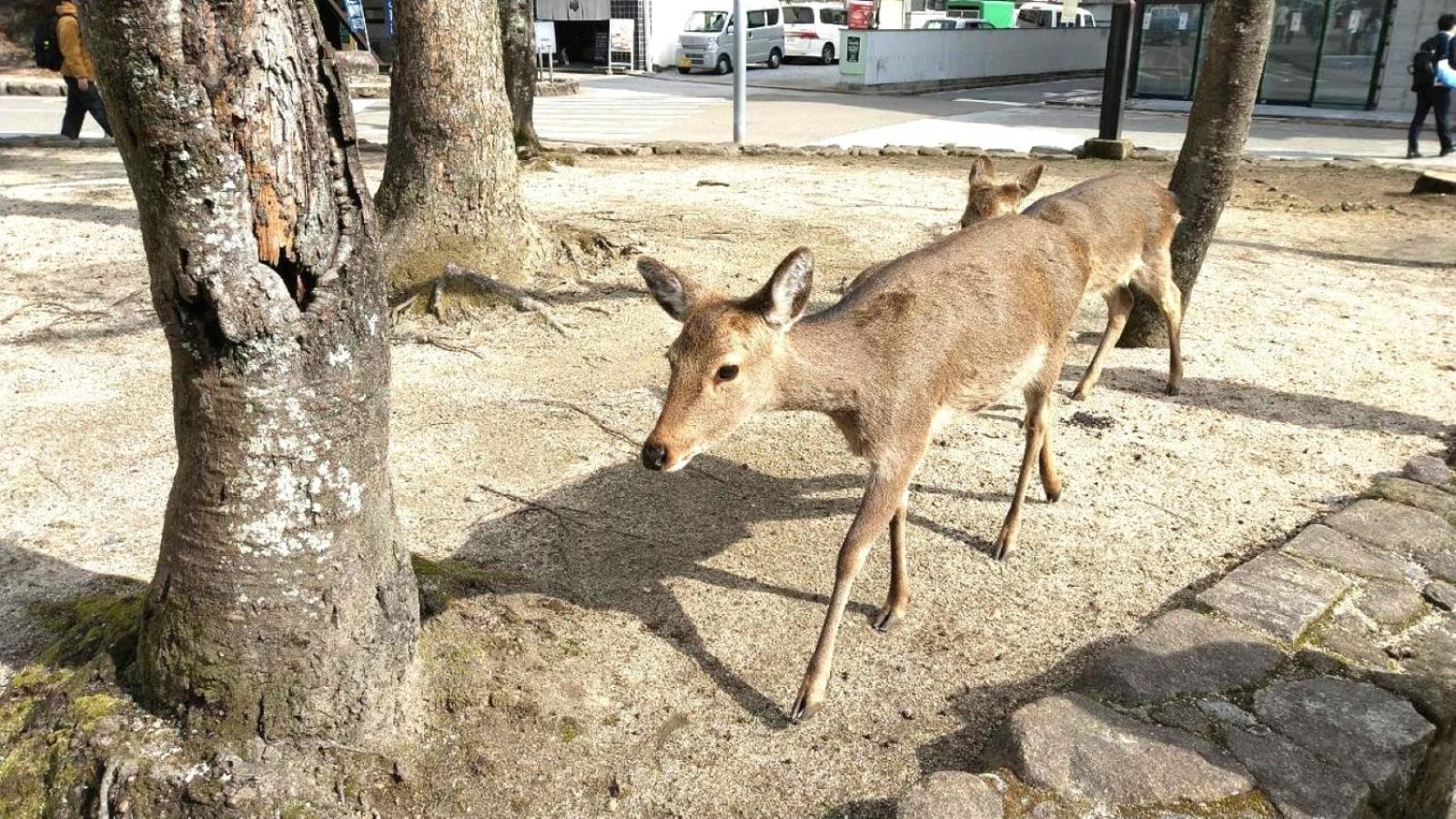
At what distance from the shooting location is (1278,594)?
146 inches

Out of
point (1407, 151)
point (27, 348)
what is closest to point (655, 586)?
point (27, 348)

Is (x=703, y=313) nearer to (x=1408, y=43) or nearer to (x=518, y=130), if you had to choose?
(x=518, y=130)

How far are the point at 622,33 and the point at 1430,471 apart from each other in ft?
102

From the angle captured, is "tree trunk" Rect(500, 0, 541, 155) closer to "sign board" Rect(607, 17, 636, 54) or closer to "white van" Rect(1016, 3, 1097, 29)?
"sign board" Rect(607, 17, 636, 54)

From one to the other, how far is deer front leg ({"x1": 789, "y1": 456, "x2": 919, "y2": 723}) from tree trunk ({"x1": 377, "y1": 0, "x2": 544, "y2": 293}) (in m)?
4.64

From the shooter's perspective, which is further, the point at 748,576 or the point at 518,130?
the point at 518,130

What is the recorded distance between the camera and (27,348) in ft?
21.4

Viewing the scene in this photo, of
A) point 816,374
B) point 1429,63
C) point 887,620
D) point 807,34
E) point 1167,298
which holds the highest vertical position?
point 807,34

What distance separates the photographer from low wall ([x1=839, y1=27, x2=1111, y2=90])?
26.8 m

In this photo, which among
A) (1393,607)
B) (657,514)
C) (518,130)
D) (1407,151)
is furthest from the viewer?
(1407,151)

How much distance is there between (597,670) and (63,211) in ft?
30.6

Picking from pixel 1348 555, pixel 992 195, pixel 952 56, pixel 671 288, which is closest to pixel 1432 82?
pixel 992 195

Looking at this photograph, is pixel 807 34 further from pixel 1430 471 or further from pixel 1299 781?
pixel 1299 781

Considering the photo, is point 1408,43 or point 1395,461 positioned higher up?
point 1408,43
